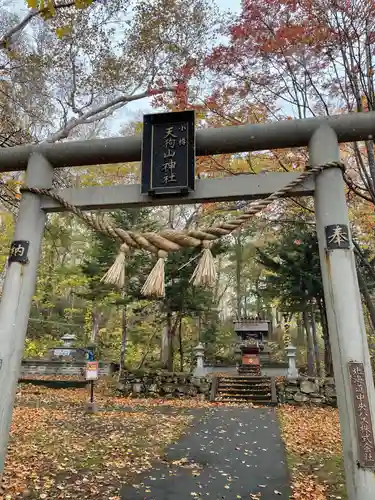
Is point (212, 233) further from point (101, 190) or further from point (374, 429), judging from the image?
point (374, 429)

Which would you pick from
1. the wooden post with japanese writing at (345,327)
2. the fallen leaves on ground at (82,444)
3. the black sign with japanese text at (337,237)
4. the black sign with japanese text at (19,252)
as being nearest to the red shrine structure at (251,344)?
the fallen leaves on ground at (82,444)

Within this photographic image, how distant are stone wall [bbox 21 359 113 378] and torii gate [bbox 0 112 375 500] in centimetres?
1410

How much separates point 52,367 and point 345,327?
16.4 meters

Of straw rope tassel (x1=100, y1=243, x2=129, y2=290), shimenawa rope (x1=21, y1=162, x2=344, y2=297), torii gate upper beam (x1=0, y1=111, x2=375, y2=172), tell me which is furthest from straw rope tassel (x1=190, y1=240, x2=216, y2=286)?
torii gate upper beam (x1=0, y1=111, x2=375, y2=172)

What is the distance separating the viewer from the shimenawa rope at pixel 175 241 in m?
2.67

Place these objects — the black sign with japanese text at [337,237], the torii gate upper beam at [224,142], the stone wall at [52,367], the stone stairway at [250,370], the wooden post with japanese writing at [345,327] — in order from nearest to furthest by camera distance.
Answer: the wooden post with japanese writing at [345,327], the black sign with japanese text at [337,237], the torii gate upper beam at [224,142], the stone stairway at [250,370], the stone wall at [52,367]

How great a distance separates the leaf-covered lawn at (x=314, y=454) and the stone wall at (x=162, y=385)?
351 cm

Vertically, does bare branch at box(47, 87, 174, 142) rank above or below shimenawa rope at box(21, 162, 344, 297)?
above

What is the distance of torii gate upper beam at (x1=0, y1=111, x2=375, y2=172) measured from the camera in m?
2.87

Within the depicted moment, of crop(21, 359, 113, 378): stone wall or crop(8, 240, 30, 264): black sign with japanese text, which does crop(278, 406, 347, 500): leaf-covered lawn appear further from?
crop(21, 359, 113, 378): stone wall

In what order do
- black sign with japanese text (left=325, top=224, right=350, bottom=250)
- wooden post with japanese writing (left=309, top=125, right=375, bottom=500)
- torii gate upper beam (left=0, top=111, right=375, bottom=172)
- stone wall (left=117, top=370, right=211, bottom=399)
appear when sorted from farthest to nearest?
1. stone wall (left=117, top=370, right=211, bottom=399)
2. torii gate upper beam (left=0, top=111, right=375, bottom=172)
3. black sign with japanese text (left=325, top=224, right=350, bottom=250)
4. wooden post with japanese writing (left=309, top=125, right=375, bottom=500)

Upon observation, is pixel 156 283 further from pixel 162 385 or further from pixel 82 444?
pixel 162 385

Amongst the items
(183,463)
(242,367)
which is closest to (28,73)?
(183,463)

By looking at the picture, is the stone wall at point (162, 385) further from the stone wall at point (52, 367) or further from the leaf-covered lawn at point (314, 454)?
the leaf-covered lawn at point (314, 454)
